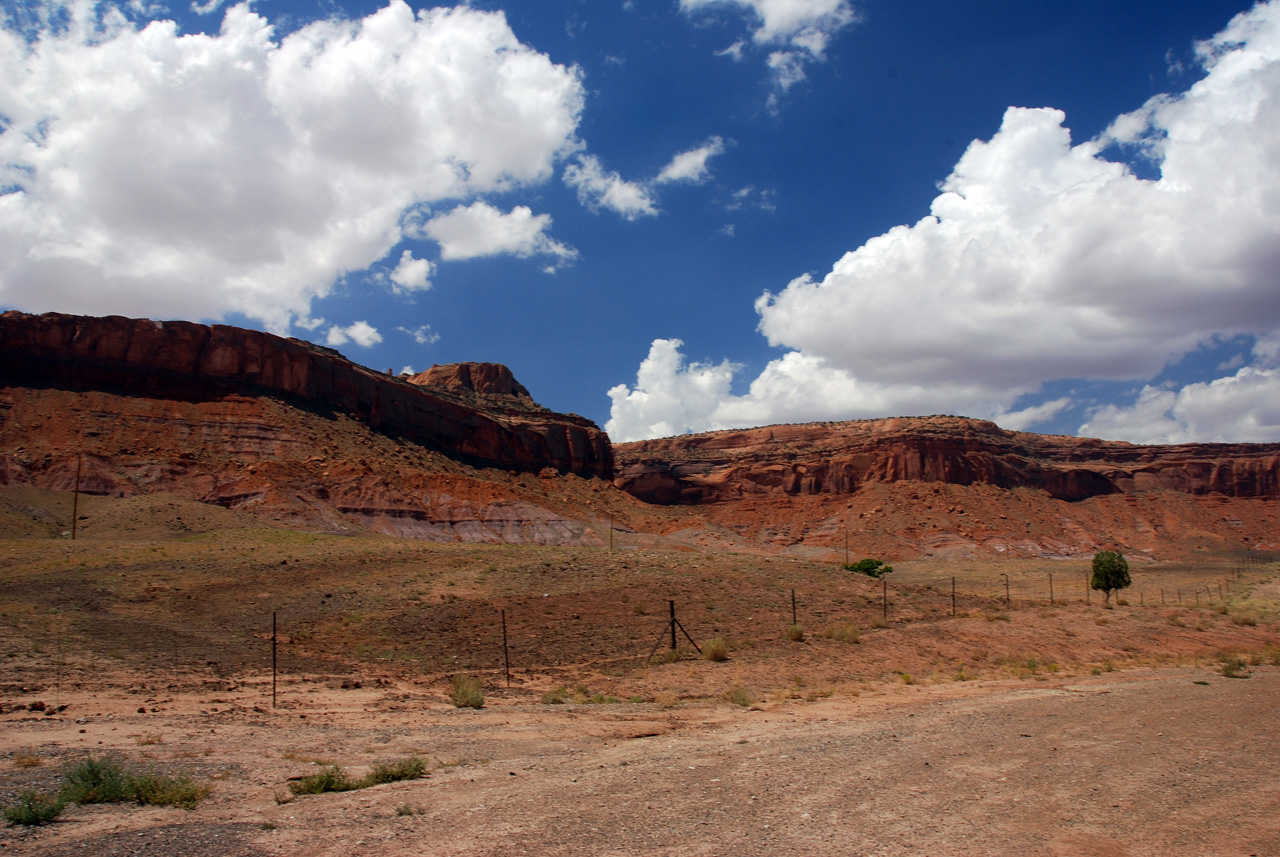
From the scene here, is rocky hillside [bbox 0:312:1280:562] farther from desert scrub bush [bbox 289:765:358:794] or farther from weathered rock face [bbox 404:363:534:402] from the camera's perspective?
desert scrub bush [bbox 289:765:358:794]

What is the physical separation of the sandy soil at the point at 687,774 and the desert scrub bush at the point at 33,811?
0.25 m

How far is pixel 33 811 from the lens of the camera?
746cm

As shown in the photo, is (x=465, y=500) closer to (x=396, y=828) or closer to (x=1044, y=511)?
(x=396, y=828)

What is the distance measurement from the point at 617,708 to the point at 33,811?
10.8 meters

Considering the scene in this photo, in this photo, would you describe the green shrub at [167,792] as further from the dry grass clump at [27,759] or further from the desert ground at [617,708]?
the dry grass clump at [27,759]

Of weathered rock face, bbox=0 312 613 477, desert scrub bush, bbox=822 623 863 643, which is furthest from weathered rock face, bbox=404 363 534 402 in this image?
desert scrub bush, bbox=822 623 863 643

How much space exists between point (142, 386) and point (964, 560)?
89968mm

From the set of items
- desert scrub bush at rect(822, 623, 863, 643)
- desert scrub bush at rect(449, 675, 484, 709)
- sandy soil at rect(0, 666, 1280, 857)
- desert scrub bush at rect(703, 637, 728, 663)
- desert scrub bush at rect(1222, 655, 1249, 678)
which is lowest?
desert scrub bush at rect(1222, 655, 1249, 678)

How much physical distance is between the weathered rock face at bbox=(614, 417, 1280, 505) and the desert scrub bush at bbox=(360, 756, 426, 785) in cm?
11141

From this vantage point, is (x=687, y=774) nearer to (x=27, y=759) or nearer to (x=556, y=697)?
(x=556, y=697)

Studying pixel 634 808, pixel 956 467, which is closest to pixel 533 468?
pixel 956 467

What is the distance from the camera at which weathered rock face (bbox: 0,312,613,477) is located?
230ft

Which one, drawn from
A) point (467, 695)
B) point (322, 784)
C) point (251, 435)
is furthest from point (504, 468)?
point (322, 784)

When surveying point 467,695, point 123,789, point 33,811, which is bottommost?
point 467,695
